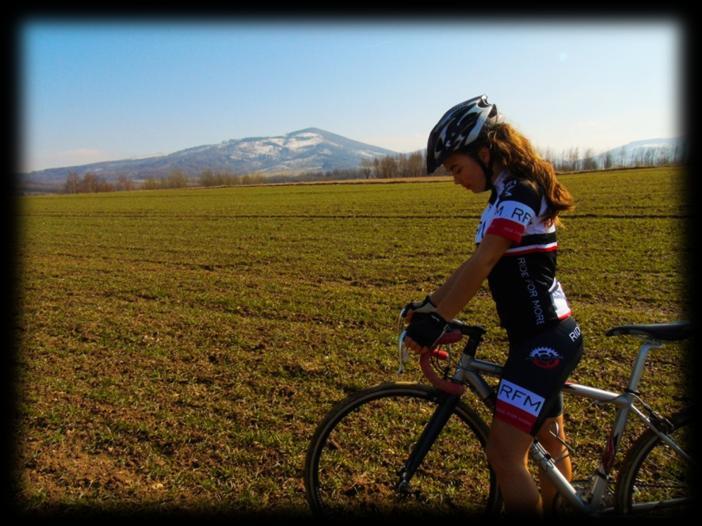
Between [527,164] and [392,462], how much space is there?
8.53 feet

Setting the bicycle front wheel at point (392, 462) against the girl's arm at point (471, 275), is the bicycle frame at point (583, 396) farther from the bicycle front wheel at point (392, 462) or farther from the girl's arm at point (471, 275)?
the girl's arm at point (471, 275)

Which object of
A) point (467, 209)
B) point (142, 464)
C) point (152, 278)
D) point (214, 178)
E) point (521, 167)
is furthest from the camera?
point (214, 178)

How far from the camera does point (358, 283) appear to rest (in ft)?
34.6

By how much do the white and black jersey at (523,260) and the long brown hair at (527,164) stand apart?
0.04 meters

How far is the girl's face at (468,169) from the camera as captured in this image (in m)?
2.26

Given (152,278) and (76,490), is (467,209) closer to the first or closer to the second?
(152,278)

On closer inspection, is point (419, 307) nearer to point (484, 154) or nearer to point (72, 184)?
point (484, 154)

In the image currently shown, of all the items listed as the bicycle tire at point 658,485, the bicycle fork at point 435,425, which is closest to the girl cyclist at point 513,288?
the bicycle fork at point 435,425

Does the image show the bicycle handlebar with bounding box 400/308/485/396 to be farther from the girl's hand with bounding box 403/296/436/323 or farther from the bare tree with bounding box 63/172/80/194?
the bare tree with bounding box 63/172/80/194

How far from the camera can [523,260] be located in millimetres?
2176

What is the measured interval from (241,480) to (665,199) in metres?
26.8

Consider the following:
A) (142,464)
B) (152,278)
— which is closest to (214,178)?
(152,278)

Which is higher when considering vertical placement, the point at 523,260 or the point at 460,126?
the point at 460,126

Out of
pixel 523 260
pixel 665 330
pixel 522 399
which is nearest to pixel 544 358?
pixel 522 399
